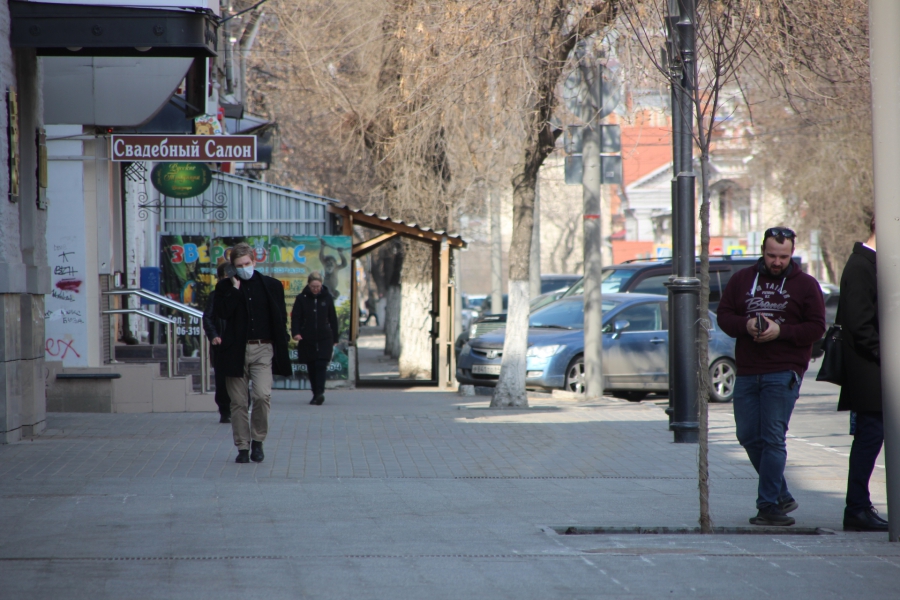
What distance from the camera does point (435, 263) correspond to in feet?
63.0

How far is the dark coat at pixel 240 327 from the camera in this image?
888 centimetres

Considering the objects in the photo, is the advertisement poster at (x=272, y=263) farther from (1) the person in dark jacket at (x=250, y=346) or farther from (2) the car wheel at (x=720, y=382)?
(1) the person in dark jacket at (x=250, y=346)

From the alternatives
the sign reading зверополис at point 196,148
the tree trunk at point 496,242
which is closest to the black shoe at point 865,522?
the sign reading зверополис at point 196,148

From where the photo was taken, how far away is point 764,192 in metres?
40.8

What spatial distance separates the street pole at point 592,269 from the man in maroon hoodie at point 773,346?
30.0 ft

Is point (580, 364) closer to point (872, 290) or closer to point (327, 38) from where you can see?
point (327, 38)

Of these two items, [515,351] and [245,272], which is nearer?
[245,272]

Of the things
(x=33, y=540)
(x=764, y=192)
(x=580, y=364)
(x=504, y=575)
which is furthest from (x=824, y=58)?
(x=764, y=192)

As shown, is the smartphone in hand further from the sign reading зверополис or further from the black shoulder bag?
the sign reading зверополис

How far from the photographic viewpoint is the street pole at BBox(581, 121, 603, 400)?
15.7 metres

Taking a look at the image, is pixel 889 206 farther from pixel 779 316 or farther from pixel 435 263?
pixel 435 263

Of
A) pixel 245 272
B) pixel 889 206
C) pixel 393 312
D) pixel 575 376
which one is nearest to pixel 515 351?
pixel 575 376

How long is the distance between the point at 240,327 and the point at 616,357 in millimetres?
8694

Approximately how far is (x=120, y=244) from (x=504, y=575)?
12232 mm
